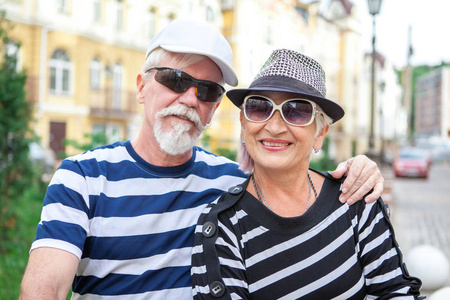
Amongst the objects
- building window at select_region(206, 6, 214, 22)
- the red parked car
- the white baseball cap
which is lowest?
the red parked car

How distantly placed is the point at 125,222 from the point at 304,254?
856 mm

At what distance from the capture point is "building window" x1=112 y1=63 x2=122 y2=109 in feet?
86.4

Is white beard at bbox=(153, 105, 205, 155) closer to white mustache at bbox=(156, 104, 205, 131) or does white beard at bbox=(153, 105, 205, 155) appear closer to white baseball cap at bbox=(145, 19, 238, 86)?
white mustache at bbox=(156, 104, 205, 131)

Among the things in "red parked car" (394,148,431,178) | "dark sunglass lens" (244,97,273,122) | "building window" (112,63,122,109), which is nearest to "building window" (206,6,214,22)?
"building window" (112,63,122,109)

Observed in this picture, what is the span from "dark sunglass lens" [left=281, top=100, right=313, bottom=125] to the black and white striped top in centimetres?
42

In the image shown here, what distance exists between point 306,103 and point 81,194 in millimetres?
1117

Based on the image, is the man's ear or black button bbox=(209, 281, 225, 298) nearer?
black button bbox=(209, 281, 225, 298)

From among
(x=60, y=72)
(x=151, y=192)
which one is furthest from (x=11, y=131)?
(x=60, y=72)

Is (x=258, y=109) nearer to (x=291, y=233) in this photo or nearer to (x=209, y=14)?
(x=291, y=233)

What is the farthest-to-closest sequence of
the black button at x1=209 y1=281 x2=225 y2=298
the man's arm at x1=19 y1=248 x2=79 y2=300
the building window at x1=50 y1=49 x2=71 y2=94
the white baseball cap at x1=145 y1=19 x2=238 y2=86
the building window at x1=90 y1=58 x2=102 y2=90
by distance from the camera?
1. the building window at x1=90 y1=58 x2=102 y2=90
2. the building window at x1=50 y1=49 x2=71 y2=94
3. the white baseball cap at x1=145 y1=19 x2=238 y2=86
4. the black button at x1=209 y1=281 x2=225 y2=298
5. the man's arm at x1=19 y1=248 x2=79 y2=300

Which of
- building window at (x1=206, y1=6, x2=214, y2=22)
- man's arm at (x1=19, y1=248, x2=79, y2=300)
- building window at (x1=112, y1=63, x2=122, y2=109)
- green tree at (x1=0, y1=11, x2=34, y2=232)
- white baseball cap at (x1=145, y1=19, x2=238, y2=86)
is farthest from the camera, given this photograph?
building window at (x1=206, y1=6, x2=214, y2=22)

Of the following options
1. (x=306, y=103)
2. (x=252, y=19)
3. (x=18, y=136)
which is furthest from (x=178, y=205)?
(x=252, y=19)

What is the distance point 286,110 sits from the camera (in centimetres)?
216

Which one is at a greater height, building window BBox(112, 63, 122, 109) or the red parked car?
building window BBox(112, 63, 122, 109)
